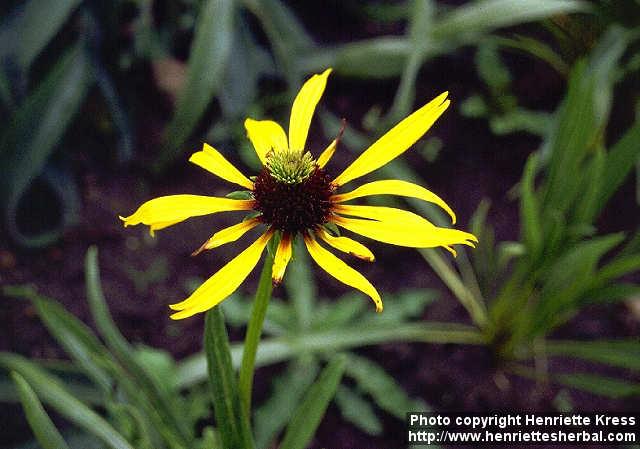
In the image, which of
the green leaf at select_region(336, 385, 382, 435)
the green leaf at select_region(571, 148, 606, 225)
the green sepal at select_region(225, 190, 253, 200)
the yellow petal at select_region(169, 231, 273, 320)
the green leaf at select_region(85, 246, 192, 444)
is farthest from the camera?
the green leaf at select_region(336, 385, 382, 435)

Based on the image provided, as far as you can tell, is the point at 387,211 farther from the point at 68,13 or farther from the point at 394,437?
the point at 68,13

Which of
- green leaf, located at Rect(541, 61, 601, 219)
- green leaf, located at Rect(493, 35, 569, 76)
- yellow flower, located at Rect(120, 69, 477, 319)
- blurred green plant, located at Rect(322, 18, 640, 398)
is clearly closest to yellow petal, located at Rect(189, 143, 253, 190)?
yellow flower, located at Rect(120, 69, 477, 319)

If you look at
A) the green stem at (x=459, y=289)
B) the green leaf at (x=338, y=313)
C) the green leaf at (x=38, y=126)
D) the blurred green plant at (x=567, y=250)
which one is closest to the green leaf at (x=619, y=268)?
the blurred green plant at (x=567, y=250)

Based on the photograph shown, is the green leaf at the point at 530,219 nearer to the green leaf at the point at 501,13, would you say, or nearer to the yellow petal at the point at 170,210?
the green leaf at the point at 501,13

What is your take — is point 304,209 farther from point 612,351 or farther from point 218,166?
point 612,351

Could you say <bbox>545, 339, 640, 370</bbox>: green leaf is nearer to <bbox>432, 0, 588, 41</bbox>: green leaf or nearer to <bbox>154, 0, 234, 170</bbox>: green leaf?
<bbox>432, 0, 588, 41</bbox>: green leaf

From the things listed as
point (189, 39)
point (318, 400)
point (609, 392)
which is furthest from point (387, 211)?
Result: point (189, 39)
